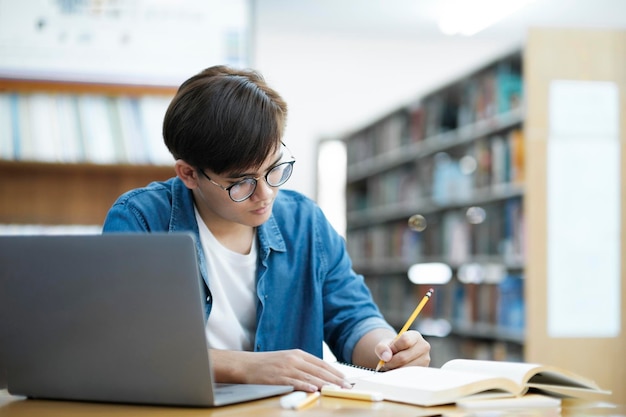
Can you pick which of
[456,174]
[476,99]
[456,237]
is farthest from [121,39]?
[456,237]

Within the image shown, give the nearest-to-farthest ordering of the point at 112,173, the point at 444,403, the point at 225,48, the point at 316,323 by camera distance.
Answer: the point at 444,403 → the point at 316,323 → the point at 225,48 → the point at 112,173

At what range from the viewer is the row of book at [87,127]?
2.72 meters

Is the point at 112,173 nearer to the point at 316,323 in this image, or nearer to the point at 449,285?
the point at 316,323

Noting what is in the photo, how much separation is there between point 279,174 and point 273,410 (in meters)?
0.60

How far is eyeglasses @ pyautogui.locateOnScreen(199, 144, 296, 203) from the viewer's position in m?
1.52

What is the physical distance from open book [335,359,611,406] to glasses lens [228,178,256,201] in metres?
0.43

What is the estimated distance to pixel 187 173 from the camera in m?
1.60

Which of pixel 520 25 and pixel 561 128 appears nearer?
pixel 561 128

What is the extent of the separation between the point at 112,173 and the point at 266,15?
456cm

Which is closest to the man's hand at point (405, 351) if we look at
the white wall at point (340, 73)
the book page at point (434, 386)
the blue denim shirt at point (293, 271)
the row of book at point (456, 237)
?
the book page at point (434, 386)

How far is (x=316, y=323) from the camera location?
1.71 metres

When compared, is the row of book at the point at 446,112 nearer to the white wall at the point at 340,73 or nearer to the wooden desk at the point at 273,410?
the white wall at the point at 340,73

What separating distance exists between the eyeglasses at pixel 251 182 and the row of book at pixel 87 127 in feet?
4.15

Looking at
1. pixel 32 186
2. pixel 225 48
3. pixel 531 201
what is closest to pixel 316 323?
pixel 225 48
